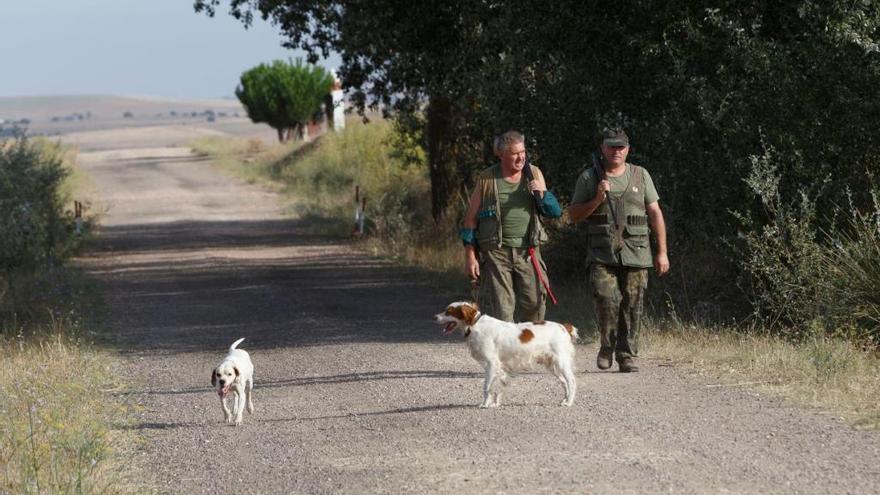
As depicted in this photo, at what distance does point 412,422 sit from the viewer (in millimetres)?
9586

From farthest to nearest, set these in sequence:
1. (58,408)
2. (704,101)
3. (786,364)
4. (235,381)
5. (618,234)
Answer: (704,101), (786,364), (618,234), (58,408), (235,381)

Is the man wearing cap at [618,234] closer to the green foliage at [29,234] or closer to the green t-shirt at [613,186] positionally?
the green t-shirt at [613,186]

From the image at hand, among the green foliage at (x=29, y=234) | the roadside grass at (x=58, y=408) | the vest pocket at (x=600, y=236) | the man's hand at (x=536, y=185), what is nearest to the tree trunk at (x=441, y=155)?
the green foliage at (x=29, y=234)

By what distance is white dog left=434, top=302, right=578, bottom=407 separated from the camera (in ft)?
31.9

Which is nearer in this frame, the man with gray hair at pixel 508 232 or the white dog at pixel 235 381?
the white dog at pixel 235 381

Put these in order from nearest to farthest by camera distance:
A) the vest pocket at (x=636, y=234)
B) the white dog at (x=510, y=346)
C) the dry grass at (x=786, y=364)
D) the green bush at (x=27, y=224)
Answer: the white dog at (x=510, y=346) → the dry grass at (x=786, y=364) → the vest pocket at (x=636, y=234) → the green bush at (x=27, y=224)

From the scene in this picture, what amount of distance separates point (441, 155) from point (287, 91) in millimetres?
45868

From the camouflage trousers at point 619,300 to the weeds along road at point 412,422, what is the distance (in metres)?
0.31

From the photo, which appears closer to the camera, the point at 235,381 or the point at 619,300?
the point at 235,381

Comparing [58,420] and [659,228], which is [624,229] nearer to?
[659,228]

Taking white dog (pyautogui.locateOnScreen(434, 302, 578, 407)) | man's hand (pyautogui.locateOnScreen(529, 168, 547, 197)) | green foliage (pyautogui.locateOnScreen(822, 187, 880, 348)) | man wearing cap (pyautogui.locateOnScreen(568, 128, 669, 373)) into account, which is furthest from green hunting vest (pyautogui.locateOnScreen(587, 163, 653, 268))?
green foliage (pyautogui.locateOnScreen(822, 187, 880, 348))

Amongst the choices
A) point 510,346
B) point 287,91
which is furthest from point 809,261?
point 287,91

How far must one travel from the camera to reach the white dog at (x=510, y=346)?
31.9 feet

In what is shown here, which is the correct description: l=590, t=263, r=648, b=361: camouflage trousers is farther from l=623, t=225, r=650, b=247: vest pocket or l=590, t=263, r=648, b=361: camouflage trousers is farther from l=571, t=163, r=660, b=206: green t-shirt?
l=571, t=163, r=660, b=206: green t-shirt
